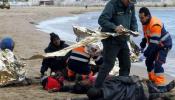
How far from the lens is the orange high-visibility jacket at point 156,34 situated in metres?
7.62

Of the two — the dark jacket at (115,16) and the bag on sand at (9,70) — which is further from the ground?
the dark jacket at (115,16)

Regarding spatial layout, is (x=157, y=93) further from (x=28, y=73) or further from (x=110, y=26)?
(x=28, y=73)

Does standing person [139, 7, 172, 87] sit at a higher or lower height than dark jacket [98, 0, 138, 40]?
lower

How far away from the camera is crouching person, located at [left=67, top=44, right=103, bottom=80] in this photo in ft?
26.5

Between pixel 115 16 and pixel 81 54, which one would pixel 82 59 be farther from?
pixel 115 16

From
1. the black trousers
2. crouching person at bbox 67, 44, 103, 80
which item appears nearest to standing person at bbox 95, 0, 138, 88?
the black trousers

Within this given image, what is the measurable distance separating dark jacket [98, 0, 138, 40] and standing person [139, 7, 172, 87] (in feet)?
2.15

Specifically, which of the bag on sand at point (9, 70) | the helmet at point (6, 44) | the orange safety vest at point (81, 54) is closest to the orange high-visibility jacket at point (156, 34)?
the orange safety vest at point (81, 54)

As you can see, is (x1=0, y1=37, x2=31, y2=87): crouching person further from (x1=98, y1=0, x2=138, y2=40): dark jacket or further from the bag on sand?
(x1=98, y1=0, x2=138, y2=40): dark jacket

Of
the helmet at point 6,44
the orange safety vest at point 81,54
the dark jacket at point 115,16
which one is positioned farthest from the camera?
the helmet at point 6,44

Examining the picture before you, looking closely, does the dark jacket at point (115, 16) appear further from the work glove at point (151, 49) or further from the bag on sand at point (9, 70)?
the bag on sand at point (9, 70)

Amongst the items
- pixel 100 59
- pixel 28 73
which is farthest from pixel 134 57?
pixel 28 73

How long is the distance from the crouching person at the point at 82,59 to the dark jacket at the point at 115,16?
3.60 ft

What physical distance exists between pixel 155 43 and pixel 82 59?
1.25 metres
